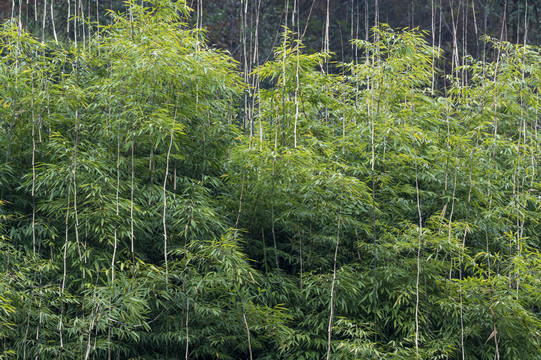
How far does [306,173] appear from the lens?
4184mm

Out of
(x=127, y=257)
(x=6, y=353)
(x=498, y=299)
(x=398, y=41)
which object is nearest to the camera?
(x=6, y=353)

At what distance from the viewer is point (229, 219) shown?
456cm

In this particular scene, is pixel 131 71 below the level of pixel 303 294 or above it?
above

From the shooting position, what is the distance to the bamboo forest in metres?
3.83

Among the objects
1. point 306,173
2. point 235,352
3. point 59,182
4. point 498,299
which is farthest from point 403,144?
point 59,182

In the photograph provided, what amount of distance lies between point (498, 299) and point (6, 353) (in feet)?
10.9

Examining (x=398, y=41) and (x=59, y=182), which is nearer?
(x=59, y=182)

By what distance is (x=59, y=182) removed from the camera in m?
4.04

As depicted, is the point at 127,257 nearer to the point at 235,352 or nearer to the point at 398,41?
the point at 235,352

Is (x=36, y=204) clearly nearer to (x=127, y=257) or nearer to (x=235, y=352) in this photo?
(x=127, y=257)

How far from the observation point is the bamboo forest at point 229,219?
3828 mm

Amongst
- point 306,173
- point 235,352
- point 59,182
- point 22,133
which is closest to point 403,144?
point 306,173

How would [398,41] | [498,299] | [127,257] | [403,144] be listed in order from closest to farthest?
[498,299] → [127,257] → [403,144] → [398,41]

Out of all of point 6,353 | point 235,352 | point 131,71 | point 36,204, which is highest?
point 131,71
